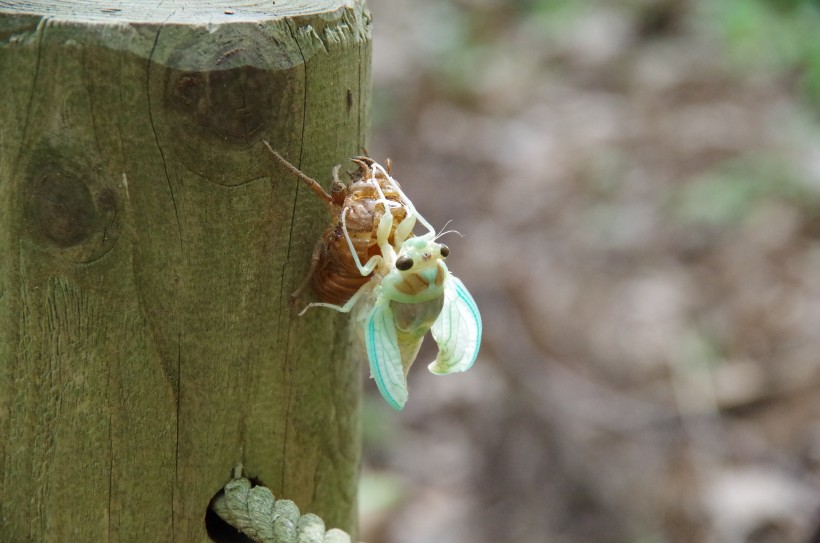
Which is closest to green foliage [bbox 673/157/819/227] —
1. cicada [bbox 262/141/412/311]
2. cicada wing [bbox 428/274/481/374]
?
cicada wing [bbox 428/274/481/374]

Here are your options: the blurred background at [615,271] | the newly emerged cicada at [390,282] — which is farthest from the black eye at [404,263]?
the blurred background at [615,271]

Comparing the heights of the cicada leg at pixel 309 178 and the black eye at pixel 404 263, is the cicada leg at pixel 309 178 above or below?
→ above

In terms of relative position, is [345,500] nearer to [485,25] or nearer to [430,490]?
[430,490]

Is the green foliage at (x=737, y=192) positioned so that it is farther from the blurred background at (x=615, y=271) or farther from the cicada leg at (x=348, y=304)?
the cicada leg at (x=348, y=304)

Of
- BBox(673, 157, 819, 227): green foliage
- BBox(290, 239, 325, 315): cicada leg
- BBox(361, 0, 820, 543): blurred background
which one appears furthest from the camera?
BBox(673, 157, 819, 227): green foliage

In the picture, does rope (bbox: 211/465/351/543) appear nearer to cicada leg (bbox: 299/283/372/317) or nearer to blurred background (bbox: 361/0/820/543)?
cicada leg (bbox: 299/283/372/317)

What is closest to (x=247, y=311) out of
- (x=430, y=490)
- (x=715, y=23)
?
(x=430, y=490)

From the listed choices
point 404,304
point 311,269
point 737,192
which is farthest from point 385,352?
point 737,192
